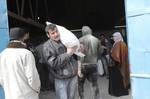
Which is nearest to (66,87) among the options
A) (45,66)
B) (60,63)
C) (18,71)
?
(60,63)

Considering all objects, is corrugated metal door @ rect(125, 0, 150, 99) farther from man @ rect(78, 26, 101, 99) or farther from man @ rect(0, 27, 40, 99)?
man @ rect(78, 26, 101, 99)

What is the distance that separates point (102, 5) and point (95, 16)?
1.97 ft

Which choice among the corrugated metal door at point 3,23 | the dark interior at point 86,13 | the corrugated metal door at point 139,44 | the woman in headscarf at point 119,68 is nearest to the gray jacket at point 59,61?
the corrugated metal door at point 3,23

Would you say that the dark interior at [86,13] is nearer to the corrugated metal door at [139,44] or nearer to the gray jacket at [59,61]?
the gray jacket at [59,61]

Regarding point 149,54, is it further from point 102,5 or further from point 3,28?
point 102,5

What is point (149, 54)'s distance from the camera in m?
6.21

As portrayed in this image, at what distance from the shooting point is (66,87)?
7.27m

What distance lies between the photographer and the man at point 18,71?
5.96 metres

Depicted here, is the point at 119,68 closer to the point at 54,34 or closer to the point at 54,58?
the point at 54,34

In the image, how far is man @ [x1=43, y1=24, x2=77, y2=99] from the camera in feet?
23.2

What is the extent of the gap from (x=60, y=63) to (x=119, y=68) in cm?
430

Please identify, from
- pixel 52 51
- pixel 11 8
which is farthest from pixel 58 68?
pixel 11 8

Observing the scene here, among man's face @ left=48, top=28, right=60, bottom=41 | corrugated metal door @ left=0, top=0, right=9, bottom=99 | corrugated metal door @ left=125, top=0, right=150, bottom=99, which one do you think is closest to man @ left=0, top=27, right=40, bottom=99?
man's face @ left=48, top=28, right=60, bottom=41

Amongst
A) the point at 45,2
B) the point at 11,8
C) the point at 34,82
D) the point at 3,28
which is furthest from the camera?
the point at 45,2
